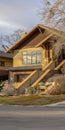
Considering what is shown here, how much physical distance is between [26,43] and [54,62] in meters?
6.93

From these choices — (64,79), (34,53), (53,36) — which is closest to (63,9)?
(53,36)

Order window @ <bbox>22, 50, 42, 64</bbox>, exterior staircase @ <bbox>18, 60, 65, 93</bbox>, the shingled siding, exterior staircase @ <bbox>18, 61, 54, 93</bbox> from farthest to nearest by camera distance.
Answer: window @ <bbox>22, 50, 42, 64</bbox> → the shingled siding → exterior staircase @ <bbox>18, 61, 54, 93</bbox> → exterior staircase @ <bbox>18, 60, 65, 93</bbox>

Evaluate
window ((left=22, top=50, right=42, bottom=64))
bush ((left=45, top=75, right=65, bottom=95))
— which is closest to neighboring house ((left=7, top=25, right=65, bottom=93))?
window ((left=22, top=50, right=42, bottom=64))

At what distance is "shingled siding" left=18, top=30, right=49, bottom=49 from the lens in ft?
153

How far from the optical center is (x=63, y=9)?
3769cm

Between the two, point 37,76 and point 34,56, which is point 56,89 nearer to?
point 37,76

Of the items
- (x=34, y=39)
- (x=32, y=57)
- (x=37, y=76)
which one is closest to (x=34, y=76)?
(x=37, y=76)

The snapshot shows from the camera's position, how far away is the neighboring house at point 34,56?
42.3 metres

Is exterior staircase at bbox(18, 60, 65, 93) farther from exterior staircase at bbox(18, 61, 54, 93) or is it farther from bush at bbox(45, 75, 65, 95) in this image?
bush at bbox(45, 75, 65, 95)

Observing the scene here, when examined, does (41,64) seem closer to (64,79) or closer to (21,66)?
(21,66)

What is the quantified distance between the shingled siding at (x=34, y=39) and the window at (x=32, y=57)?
3.49ft

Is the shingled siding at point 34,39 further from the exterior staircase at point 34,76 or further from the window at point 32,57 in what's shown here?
the exterior staircase at point 34,76

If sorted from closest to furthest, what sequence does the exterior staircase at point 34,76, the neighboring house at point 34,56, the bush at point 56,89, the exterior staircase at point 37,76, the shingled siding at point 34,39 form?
the bush at point 56,89 < the exterior staircase at point 37,76 < the exterior staircase at point 34,76 < the neighboring house at point 34,56 < the shingled siding at point 34,39

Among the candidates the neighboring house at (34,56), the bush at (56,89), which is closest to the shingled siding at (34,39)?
the neighboring house at (34,56)
